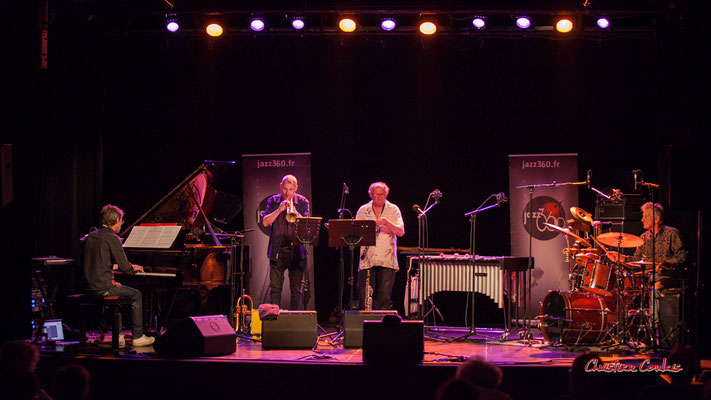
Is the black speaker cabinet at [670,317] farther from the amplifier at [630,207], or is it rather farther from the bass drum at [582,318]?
the amplifier at [630,207]

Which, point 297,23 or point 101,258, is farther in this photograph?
point 297,23

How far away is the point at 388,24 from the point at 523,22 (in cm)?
182

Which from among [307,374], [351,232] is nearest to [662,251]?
[351,232]

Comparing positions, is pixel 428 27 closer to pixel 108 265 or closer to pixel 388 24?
pixel 388 24

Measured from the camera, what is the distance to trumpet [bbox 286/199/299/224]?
26.2ft

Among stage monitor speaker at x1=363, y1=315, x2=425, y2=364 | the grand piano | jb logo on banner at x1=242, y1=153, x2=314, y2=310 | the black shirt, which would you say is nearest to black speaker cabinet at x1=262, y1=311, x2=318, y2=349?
the grand piano

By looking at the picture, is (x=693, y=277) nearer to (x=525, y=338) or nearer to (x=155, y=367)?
(x=525, y=338)

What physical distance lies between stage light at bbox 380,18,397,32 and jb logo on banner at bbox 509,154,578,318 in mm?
2539

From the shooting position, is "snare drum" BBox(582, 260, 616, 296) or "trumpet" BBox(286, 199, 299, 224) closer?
"snare drum" BBox(582, 260, 616, 296)

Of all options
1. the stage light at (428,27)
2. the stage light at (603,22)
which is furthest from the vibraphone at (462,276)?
the stage light at (603,22)

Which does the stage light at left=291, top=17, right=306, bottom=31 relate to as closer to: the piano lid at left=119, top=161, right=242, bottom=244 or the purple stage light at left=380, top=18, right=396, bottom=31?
the purple stage light at left=380, top=18, right=396, bottom=31

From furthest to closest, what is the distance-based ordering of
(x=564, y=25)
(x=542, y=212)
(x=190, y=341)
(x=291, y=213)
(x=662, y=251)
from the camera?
1. (x=542, y=212)
2. (x=564, y=25)
3. (x=291, y=213)
4. (x=662, y=251)
5. (x=190, y=341)

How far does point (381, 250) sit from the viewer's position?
8.36 m

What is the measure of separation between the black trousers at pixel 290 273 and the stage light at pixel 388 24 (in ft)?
10.9
